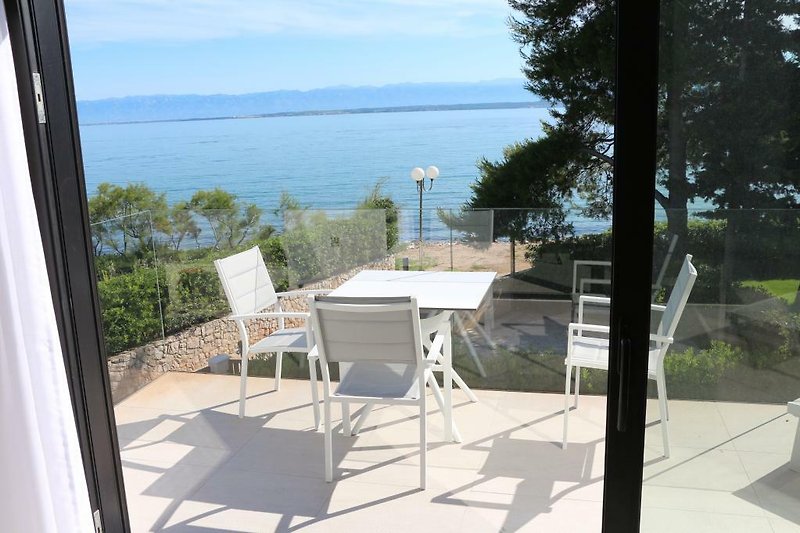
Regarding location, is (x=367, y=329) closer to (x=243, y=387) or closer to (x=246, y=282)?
(x=243, y=387)

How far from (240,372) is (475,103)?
7113mm

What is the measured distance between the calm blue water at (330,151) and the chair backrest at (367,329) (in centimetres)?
138

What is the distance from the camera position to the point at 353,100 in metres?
12.5

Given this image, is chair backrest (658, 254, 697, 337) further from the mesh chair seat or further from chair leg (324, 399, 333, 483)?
the mesh chair seat

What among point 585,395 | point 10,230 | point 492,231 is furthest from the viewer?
point 492,231

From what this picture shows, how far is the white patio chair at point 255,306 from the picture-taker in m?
3.70

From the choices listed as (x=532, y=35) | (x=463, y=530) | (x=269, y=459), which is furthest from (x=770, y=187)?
(x=532, y=35)

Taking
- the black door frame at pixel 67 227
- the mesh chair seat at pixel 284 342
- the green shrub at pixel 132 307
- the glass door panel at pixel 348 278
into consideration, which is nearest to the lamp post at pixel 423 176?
the glass door panel at pixel 348 278

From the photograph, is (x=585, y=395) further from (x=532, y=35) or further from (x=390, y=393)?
(x=532, y=35)

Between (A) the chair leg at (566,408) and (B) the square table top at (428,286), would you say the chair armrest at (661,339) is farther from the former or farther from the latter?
(B) the square table top at (428,286)

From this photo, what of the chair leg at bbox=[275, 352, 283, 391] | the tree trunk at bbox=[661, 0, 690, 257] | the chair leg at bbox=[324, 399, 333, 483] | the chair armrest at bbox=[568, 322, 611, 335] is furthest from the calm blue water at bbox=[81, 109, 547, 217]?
the tree trunk at bbox=[661, 0, 690, 257]

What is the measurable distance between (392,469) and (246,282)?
4.72 feet

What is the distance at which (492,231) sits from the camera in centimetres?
391

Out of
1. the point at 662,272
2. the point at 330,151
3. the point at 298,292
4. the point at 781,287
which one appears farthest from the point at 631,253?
the point at 330,151
